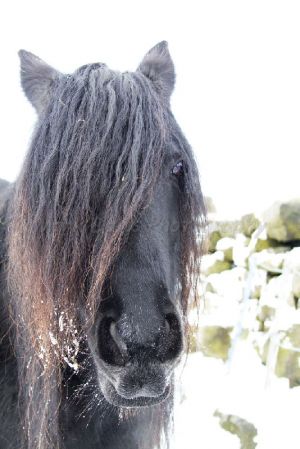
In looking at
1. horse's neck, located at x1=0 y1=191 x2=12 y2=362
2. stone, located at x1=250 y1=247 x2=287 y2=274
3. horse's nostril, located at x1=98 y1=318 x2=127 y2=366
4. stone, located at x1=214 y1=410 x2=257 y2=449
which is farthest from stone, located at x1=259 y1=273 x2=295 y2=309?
horse's nostril, located at x1=98 y1=318 x2=127 y2=366

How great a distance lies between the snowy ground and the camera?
335cm

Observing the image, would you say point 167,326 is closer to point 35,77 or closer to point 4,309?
point 4,309

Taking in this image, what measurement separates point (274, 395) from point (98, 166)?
3928 mm

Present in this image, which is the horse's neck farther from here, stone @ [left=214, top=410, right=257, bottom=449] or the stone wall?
the stone wall

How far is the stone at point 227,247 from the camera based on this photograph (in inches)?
282

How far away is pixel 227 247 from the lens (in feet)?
23.6

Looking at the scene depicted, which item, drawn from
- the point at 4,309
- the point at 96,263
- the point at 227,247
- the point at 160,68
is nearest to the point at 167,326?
the point at 96,263

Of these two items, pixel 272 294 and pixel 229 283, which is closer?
pixel 272 294

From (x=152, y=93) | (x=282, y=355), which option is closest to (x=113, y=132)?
(x=152, y=93)

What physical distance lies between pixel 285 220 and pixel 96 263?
5.47 metres

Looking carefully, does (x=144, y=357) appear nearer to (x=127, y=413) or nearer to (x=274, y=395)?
(x=127, y=413)

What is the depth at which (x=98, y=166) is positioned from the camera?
47.7 inches

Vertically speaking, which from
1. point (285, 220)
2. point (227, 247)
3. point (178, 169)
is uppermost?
point (178, 169)

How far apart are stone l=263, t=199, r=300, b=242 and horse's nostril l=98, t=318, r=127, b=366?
5.32 m
